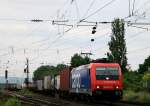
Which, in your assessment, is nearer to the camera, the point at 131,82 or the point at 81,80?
the point at 81,80

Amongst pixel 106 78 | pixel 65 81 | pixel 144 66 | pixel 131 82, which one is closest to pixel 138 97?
pixel 65 81

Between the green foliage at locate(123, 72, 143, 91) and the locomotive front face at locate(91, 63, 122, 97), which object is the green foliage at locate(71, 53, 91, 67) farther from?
the green foliage at locate(123, 72, 143, 91)

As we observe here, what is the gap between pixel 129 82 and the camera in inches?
2749

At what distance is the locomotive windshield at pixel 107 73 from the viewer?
36.9 metres

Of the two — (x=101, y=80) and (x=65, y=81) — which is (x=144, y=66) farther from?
(x=101, y=80)

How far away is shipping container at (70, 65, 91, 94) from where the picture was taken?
3781 centimetres

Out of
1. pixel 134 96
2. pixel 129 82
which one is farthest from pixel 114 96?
pixel 129 82

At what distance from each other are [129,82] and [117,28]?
25.4 metres

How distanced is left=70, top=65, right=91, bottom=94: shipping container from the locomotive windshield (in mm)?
900

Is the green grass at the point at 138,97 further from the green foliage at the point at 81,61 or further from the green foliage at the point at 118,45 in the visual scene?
the green foliage at the point at 118,45

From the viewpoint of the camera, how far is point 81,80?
39.8 metres

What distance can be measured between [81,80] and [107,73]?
331cm

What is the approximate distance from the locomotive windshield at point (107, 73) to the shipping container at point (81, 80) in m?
0.90

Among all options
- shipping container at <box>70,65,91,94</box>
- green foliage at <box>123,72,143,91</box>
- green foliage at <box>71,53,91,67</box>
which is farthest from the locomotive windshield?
green foliage at <box>123,72,143,91</box>
